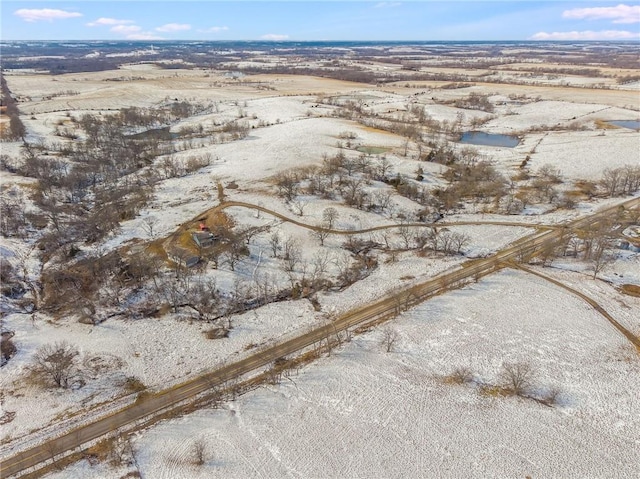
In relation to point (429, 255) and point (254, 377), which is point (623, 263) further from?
point (254, 377)

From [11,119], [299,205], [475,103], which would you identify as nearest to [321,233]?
[299,205]

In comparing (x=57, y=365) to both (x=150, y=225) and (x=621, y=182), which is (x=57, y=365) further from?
(x=621, y=182)

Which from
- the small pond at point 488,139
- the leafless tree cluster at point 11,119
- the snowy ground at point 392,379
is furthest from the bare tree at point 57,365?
the small pond at point 488,139

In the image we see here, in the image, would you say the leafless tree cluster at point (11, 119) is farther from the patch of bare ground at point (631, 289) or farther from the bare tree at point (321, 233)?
the patch of bare ground at point (631, 289)

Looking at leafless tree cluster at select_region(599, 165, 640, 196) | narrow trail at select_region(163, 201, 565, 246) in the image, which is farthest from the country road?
leafless tree cluster at select_region(599, 165, 640, 196)

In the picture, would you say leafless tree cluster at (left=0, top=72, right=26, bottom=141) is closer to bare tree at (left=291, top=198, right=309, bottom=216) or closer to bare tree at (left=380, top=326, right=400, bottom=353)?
bare tree at (left=291, top=198, right=309, bottom=216)

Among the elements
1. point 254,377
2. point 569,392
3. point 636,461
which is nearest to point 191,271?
point 254,377
